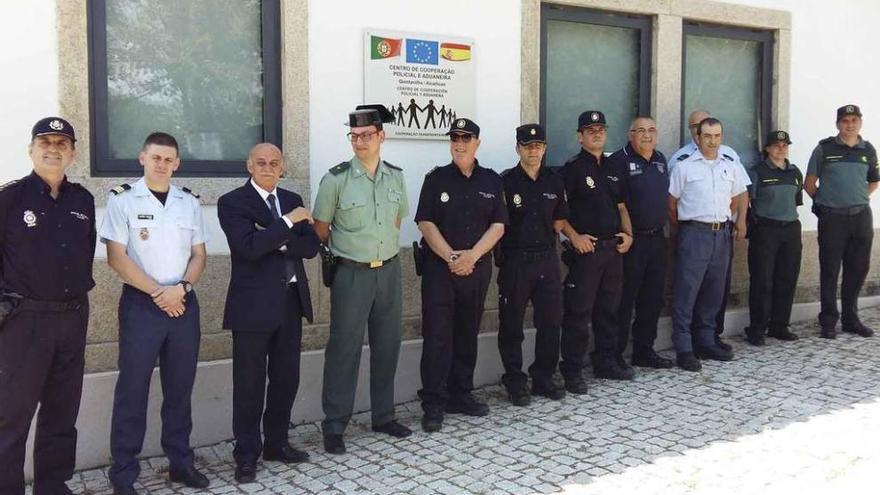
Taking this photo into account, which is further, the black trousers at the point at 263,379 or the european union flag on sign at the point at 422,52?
the european union flag on sign at the point at 422,52

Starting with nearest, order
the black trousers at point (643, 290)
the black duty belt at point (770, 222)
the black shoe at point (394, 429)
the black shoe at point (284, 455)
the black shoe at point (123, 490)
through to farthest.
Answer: the black shoe at point (123, 490), the black shoe at point (284, 455), the black shoe at point (394, 429), the black trousers at point (643, 290), the black duty belt at point (770, 222)

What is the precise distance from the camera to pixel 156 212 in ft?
13.0

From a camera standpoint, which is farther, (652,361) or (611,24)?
(611,24)

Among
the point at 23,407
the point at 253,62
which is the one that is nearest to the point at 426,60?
the point at 253,62

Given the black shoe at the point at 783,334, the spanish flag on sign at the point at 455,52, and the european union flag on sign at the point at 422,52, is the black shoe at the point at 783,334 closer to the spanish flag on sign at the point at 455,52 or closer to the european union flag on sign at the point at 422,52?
the spanish flag on sign at the point at 455,52

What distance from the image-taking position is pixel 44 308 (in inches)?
140

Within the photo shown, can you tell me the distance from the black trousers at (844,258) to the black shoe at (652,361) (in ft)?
6.72

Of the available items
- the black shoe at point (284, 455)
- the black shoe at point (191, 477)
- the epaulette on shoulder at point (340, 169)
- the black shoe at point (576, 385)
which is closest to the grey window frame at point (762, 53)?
the black shoe at point (576, 385)

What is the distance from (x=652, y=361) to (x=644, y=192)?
141 cm

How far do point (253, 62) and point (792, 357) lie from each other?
4997mm

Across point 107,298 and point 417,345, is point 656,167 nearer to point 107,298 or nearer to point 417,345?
point 417,345

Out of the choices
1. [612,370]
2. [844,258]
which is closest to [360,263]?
[612,370]

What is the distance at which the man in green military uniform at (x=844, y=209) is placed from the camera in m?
7.16

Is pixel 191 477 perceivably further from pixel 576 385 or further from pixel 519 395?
pixel 576 385
